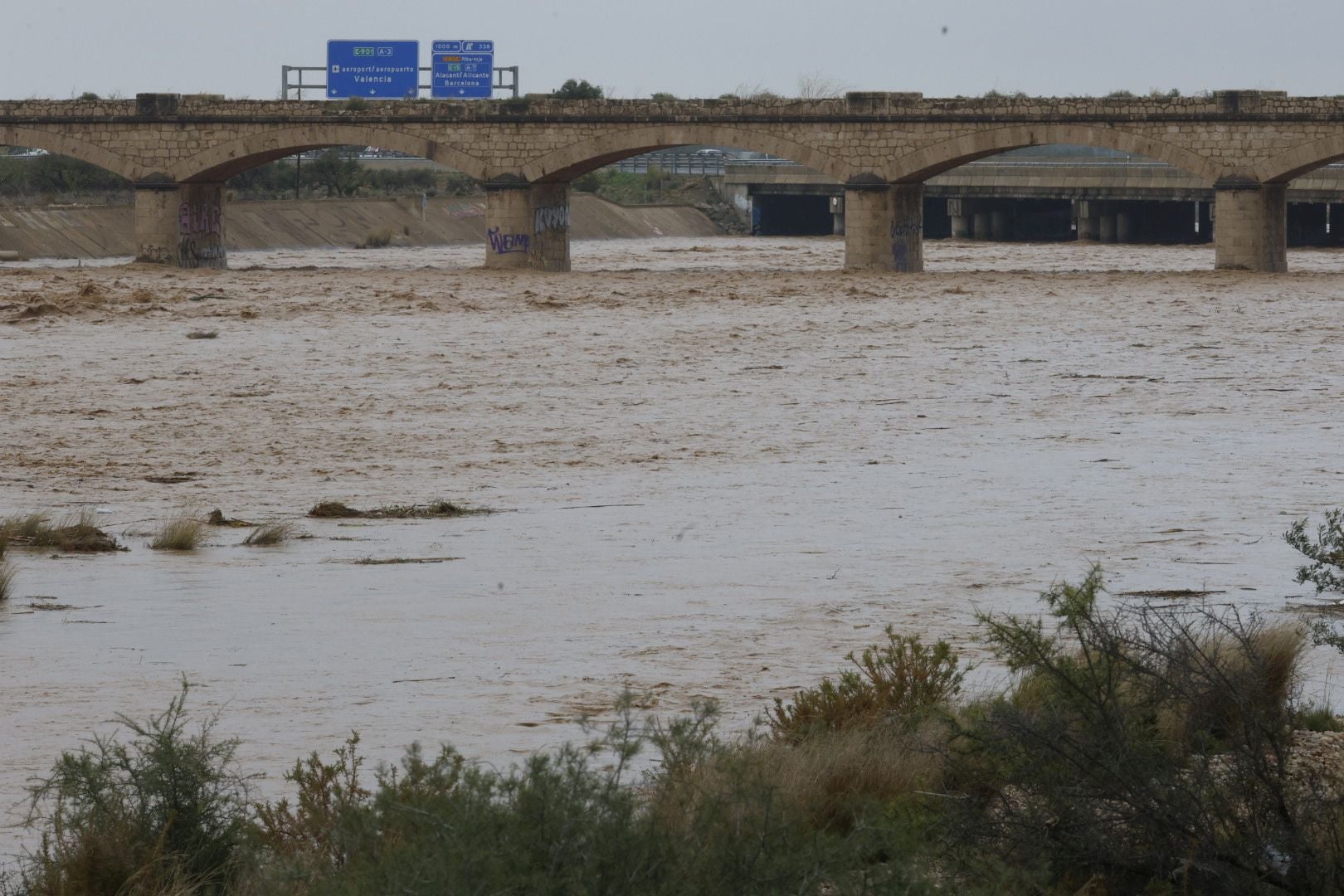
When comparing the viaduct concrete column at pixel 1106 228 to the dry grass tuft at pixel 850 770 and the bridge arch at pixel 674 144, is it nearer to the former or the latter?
the bridge arch at pixel 674 144

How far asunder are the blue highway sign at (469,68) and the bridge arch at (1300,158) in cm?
2267

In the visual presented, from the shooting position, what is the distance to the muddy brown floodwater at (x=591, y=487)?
8836 mm

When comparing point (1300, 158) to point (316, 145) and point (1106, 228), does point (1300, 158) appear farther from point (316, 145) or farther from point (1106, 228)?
point (1106, 228)

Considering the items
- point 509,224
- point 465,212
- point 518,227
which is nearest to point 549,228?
point 518,227


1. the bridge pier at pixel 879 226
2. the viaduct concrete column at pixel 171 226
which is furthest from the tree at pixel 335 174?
the bridge pier at pixel 879 226

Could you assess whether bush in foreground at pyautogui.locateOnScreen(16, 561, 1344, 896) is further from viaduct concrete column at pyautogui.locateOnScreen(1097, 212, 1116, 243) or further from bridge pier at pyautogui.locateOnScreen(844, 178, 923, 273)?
viaduct concrete column at pyautogui.locateOnScreen(1097, 212, 1116, 243)

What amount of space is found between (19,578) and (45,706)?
3.47m

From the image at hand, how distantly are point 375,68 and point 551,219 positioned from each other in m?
9.63

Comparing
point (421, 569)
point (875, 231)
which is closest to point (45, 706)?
point (421, 569)

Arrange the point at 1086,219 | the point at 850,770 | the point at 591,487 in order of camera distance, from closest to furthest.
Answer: the point at 850,770, the point at 591,487, the point at 1086,219

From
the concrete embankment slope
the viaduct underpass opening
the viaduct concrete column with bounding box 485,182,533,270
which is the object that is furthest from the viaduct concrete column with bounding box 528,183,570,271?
the viaduct underpass opening

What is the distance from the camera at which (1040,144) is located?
41.2 metres

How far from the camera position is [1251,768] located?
18.7ft

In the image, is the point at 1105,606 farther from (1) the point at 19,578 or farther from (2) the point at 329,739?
(1) the point at 19,578
